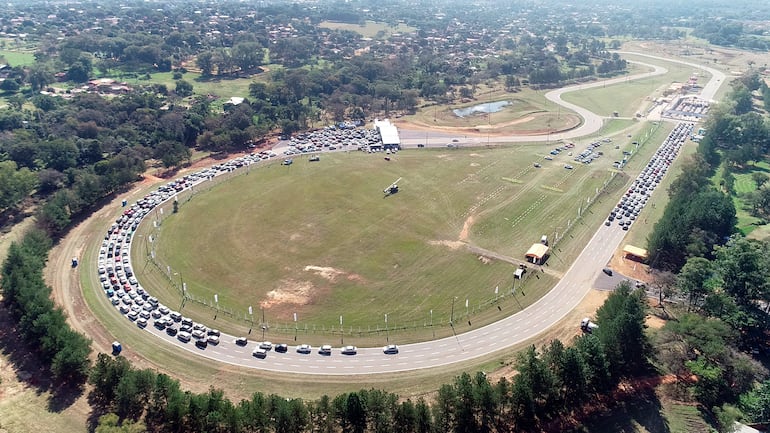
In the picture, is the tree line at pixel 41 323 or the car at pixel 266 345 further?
the car at pixel 266 345

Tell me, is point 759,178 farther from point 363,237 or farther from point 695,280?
point 363,237

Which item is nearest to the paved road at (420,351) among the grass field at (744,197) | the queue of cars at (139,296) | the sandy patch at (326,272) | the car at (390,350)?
the car at (390,350)

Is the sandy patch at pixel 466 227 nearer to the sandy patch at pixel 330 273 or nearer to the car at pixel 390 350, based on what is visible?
the sandy patch at pixel 330 273

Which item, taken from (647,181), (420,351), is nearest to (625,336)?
(420,351)

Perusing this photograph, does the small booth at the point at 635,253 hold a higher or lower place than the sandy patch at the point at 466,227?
higher

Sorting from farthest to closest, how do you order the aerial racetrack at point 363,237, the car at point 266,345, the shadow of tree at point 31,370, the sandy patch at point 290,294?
the sandy patch at point 290,294 → the aerial racetrack at point 363,237 → the car at point 266,345 → the shadow of tree at point 31,370

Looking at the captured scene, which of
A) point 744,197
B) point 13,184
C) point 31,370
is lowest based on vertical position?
point 31,370

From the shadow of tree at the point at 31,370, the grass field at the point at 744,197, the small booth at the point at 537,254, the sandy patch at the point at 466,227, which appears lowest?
the shadow of tree at the point at 31,370
